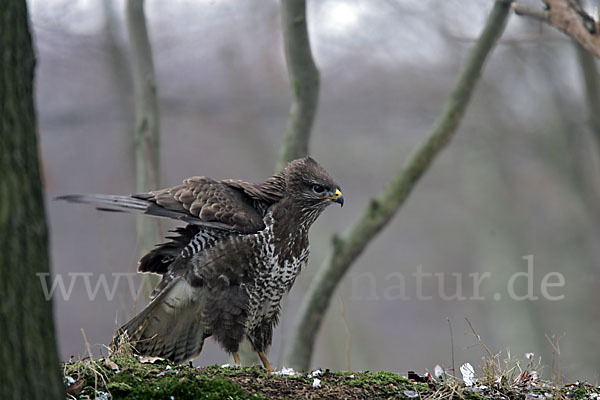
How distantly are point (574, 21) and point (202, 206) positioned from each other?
3.17 m

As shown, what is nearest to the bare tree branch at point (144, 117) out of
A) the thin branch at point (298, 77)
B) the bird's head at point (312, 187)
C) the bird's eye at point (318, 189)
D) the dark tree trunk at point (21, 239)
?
the thin branch at point (298, 77)

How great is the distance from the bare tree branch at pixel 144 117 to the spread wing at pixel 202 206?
1650 millimetres

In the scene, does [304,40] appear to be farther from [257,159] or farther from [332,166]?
[332,166]

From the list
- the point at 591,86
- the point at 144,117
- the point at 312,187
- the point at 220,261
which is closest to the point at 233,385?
the point at 220,261

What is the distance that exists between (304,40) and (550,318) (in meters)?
10.1

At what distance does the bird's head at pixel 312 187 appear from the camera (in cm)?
459

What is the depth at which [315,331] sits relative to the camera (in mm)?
6246

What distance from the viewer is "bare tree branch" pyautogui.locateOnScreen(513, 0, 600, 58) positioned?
489 cm

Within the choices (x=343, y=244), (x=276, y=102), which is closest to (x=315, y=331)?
(x=343, y=244)

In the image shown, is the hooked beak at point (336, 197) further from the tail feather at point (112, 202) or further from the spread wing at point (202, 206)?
the tail feather at point (112, 202)

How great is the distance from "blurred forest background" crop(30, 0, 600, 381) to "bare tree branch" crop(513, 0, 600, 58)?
5030 mm

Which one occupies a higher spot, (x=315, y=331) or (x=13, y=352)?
(x=13, y=352)

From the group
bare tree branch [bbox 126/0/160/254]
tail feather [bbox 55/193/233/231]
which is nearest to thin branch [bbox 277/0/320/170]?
bare tree branch [bbox 126/0/160/254]

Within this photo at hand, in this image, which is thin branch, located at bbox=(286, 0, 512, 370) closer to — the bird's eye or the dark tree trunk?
the bird's eye
